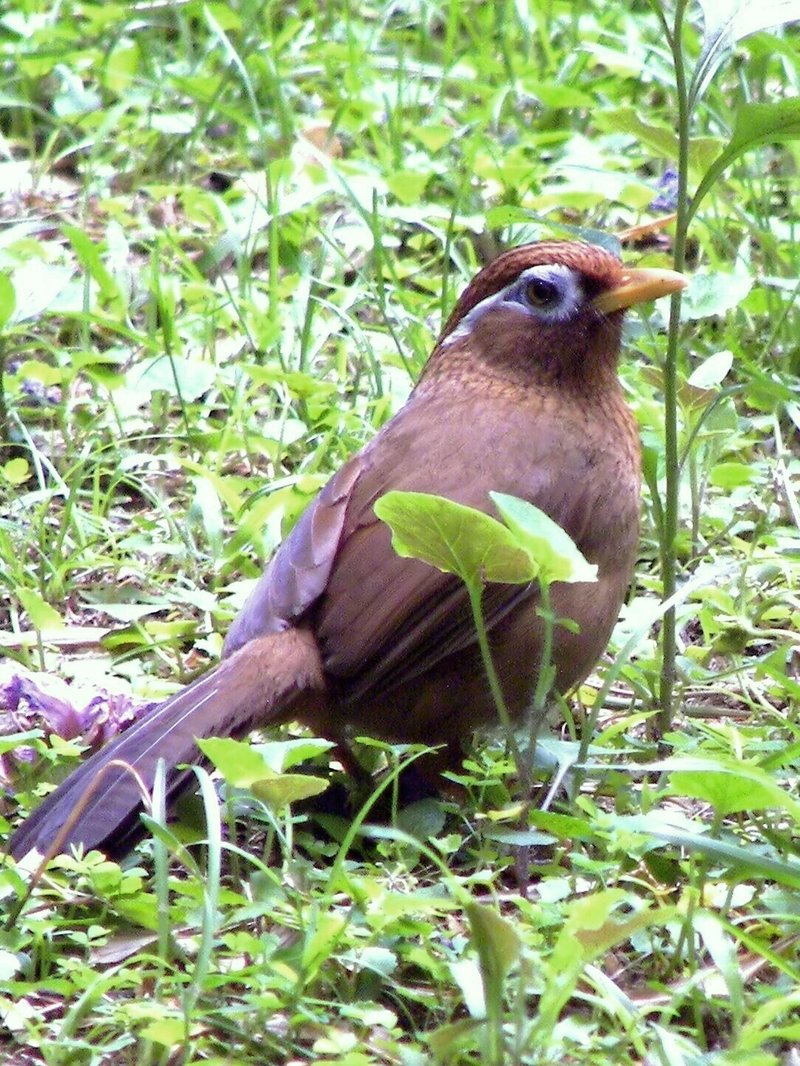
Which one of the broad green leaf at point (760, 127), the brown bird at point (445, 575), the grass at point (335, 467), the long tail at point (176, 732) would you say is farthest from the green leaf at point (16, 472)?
the broad green leaf at point (760, 127)

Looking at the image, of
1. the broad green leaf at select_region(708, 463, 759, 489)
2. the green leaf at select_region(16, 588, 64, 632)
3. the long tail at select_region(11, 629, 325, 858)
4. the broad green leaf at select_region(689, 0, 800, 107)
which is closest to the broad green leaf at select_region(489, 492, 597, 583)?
the long tail at select_region(11, 629, 325, 858)

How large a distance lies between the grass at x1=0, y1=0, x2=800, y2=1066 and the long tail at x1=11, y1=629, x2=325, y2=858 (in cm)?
9

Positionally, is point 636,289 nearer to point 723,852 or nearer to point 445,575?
point 445,575

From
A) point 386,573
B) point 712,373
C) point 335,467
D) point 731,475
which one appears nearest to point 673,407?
point 712,373

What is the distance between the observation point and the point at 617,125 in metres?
3.68

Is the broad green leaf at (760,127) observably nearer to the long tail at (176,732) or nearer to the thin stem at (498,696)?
the thin stem at (498,696)

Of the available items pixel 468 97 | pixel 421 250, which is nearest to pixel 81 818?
pixel 421 250

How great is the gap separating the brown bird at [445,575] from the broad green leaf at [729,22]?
467 millimetres

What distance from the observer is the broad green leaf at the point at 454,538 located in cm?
291

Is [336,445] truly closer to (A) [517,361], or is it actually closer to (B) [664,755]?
(A) [517,361]

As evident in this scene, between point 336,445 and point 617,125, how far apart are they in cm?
144

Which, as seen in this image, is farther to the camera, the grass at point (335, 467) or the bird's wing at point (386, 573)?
the bird's wing at point (386, 573)

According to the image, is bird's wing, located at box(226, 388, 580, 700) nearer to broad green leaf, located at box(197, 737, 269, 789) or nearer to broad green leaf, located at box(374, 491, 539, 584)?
broad green leaf, located at box(374, 491, 539, 584)

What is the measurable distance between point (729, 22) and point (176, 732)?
5.57 feet
